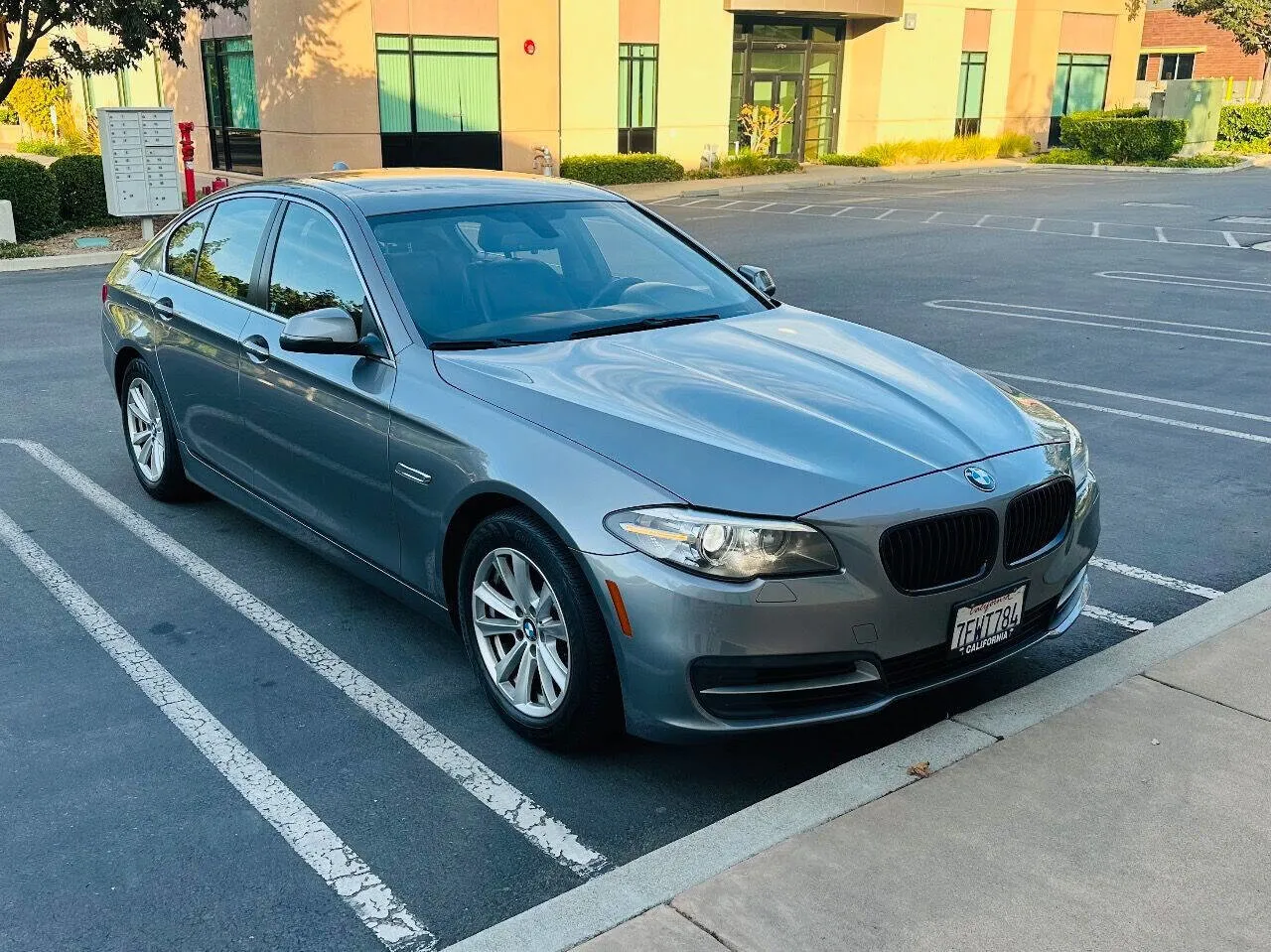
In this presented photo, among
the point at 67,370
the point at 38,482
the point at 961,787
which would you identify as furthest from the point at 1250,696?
the point at 67,370

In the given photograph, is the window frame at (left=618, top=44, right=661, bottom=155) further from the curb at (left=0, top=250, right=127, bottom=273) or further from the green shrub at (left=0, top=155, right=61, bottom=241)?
the curb at (left=0, top=250, right=127, bottom=273)

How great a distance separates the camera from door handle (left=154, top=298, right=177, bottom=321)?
6016 mm

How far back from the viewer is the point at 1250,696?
4.21 meters

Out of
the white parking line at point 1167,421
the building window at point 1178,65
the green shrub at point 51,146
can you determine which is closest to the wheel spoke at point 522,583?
the white parking line at point 1167,421

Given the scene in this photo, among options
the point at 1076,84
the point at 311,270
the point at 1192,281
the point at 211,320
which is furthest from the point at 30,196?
the point at 1076,84

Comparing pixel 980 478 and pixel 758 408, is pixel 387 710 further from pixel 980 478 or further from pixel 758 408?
pixel 980 478

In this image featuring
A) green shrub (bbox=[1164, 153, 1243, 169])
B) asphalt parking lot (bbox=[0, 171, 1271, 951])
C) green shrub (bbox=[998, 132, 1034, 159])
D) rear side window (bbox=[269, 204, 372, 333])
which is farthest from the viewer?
green shrub (bbox=[998, 132, 1034, 159])

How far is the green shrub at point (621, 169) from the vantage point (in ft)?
88.8

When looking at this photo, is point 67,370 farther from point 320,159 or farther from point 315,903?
point 320,159

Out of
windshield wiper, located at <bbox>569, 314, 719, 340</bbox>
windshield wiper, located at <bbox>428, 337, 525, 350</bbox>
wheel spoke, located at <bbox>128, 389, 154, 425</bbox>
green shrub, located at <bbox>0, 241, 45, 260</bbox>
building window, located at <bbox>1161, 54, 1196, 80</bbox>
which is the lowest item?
green shrub, located at <bbox>0, 241, 45, 260</bbox>

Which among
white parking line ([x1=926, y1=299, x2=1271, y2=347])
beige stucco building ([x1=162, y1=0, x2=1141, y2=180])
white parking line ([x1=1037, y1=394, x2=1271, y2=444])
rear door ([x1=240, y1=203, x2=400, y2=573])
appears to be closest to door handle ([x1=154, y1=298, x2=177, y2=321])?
rear door ([x1=240, y1=203, x2=400, y2=573])

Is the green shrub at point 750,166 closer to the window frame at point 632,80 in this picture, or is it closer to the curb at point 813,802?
the window frame at point 632,80

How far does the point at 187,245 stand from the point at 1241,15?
42647mm

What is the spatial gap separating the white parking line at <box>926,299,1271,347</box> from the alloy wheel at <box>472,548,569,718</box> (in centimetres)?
877
